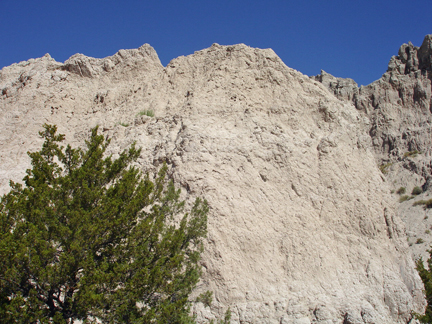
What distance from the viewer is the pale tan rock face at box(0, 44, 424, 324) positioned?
838 cm

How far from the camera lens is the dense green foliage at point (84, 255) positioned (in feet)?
17.8

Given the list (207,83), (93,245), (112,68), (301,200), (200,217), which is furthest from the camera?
(112,68)

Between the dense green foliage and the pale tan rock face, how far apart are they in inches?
82.6

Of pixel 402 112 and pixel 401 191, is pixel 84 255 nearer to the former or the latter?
pixel 401 191

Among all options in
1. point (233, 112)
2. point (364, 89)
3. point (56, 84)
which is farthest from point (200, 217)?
point (364, 89)

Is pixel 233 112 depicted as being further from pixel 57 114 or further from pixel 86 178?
pixel 57 114

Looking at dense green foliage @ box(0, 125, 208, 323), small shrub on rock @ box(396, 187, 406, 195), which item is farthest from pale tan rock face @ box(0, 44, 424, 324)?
small shrub on rock @ box(396, 187, 406, 195)

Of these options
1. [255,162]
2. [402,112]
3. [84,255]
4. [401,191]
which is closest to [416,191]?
[401,191]

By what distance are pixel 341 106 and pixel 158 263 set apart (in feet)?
30.0

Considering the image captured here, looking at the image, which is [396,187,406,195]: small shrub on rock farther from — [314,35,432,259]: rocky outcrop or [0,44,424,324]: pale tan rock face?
[0,44,424,324]: pale tan rock face

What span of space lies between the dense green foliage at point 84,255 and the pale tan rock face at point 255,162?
6.88 ft

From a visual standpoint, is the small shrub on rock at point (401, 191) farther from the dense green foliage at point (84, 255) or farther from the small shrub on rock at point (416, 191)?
the dense green foliage at point (84, 255)

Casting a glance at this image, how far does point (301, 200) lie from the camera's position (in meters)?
9.94

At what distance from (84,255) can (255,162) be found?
5.70 m
